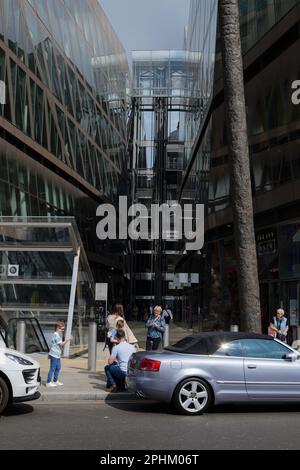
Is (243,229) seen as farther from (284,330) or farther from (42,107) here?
(42,107)

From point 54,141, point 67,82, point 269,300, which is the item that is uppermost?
point 67,82

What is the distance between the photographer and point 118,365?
38.2ft

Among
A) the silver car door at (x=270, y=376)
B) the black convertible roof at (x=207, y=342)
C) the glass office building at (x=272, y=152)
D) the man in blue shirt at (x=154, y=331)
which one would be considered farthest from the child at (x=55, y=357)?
the glass office building at (x=272, y=152)

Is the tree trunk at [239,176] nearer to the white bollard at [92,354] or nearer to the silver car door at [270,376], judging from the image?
the silver car door at [270,376]

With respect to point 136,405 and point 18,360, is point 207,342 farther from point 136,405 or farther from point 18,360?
point 18,360

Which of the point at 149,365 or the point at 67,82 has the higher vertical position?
the point at 67,82

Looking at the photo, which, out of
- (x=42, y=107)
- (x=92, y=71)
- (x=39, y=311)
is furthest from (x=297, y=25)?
(x=92, y=71)

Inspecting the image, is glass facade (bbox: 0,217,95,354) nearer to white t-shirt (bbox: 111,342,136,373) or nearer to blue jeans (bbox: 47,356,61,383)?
blue jeans (bbox: 47,356,61,383)

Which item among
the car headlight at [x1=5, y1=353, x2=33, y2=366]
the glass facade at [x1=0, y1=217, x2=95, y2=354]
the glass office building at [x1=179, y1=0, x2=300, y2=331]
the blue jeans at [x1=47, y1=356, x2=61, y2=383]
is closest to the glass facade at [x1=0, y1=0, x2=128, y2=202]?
the glass office building at [x1=179, y1=0, x2=300, y2=331]

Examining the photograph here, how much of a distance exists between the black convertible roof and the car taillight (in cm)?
62

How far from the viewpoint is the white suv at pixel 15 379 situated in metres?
8.91

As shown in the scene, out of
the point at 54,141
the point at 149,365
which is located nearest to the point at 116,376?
the point at 149,365

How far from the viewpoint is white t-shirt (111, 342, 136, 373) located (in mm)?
11430

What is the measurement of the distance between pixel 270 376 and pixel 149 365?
6.57 feet
